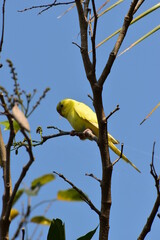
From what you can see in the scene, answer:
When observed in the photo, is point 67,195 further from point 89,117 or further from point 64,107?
point 64,107

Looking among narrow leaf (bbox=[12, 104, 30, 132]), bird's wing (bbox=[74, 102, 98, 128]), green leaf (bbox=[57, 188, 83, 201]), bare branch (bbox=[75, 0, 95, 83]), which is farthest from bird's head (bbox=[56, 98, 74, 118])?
narrow leaf (bbox=[12, 104, 30, 132])

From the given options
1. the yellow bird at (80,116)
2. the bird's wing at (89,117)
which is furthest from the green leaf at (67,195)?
the bird's wing at (89,117)

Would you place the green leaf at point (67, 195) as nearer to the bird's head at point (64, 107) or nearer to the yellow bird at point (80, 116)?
the yellow bird at point (80, 116)

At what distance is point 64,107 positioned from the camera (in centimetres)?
532

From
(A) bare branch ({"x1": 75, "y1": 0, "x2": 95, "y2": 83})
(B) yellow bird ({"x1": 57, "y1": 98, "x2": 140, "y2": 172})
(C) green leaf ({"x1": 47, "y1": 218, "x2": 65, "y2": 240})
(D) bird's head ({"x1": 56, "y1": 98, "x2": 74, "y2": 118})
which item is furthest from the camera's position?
(D) bird's head ({"x1": 56, "y1": 98, "x2": 74, "y2": 118})

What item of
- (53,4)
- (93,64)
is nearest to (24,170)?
(93,64)

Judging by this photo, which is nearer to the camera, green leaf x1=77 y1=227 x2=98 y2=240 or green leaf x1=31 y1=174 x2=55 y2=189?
green leaf x1=31 y1=174 x2=55 y2=189

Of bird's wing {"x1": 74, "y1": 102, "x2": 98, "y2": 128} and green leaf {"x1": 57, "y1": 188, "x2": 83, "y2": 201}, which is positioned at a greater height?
bird's wing {"x1": 74, "y1": 102, "x2": 98, "y2": 128}

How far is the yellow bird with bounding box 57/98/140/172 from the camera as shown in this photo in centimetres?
461

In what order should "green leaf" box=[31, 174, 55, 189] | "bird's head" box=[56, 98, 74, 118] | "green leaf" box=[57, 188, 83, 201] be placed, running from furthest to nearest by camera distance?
1. "bird's head" box=[56, 98, 74, 118]
2. "green leaf" box=[57, 188, 83, 201]
3. "green leaf" box=[31, 174, 55, 189]

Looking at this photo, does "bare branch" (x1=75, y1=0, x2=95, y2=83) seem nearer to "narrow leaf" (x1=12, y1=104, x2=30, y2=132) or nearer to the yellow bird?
"narrow leaf" (x1=12, y1=104, x2=30, y2=132)

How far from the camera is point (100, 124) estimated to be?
6.48 feet

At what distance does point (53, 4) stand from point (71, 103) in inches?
113

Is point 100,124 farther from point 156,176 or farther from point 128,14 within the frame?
point 128,14
